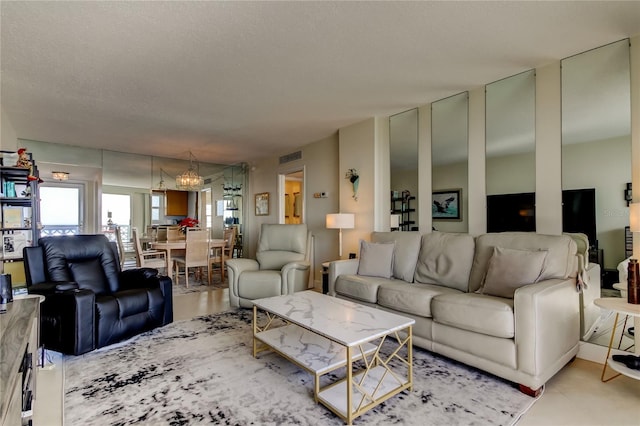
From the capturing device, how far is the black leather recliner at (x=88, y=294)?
2.52m

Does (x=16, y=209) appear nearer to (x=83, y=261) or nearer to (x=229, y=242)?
(x=83, y=261)

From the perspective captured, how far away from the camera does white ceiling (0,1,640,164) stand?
6.70ft

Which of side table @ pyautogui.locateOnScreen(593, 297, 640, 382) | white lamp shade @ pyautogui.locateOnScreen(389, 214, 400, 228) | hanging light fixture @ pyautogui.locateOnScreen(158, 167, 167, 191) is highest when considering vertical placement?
hanging light fixture @ pyautogui.locateOnScreen(158, 167, 167, 191)

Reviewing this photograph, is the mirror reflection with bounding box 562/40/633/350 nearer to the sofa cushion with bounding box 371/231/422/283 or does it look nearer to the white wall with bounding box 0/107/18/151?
the sofa cushion with bounding box 371/231/422/283

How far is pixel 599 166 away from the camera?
8.64 ft

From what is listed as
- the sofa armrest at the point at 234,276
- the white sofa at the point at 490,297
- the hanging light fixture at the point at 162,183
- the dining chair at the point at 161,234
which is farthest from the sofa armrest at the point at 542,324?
the hanging light fixture at the point at 162,183

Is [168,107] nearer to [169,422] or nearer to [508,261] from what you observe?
[169,422]

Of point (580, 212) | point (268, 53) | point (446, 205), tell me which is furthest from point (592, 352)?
point (268, 53)

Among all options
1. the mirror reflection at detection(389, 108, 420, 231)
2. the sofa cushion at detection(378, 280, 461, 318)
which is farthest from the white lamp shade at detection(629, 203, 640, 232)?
the mirror reflection at detection(389, 108, 420, 231)

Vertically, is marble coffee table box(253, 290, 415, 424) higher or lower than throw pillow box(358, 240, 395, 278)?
lower

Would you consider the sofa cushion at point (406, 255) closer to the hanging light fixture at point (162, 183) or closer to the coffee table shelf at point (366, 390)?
the coffee table shelf at point (366, 390)

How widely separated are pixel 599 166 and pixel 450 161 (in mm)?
1313

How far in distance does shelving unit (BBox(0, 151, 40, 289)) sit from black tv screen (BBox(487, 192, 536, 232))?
5044mm

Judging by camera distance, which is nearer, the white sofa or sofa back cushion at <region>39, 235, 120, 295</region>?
the white sofa
